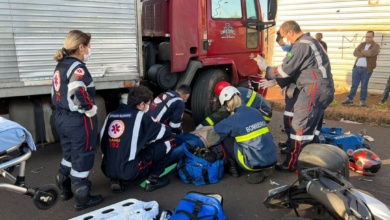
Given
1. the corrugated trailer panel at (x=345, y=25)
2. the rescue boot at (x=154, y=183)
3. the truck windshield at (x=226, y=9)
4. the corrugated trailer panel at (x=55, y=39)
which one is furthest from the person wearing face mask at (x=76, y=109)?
the corrugated trailer panel at (x=345, y=25)

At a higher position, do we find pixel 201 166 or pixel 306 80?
pixel 306 80

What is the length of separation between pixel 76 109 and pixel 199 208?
144 centimetres

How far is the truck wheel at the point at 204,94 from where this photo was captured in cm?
527

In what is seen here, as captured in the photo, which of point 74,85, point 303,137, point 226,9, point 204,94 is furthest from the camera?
point 226,9

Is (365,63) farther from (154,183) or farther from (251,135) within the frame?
(154,183)

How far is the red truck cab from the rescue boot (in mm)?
1821

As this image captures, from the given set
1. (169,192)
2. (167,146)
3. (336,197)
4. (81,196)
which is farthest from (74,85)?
(336,197)

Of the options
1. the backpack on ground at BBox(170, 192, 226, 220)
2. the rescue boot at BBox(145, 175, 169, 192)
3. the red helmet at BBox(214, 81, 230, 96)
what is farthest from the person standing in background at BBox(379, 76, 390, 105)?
the backpack on ground at BBox(170, 192, 226, 220)

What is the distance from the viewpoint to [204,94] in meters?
5.25

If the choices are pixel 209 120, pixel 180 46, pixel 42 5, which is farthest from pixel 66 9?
pixel 209 120

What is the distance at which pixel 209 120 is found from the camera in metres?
4.77

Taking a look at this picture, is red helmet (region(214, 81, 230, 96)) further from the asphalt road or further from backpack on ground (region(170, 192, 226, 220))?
backpack on ground (region(170, 192, 226, 220))

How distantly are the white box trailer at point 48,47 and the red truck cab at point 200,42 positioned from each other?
625 millimetres

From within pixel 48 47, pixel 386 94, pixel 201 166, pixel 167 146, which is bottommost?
pixel 201 166
